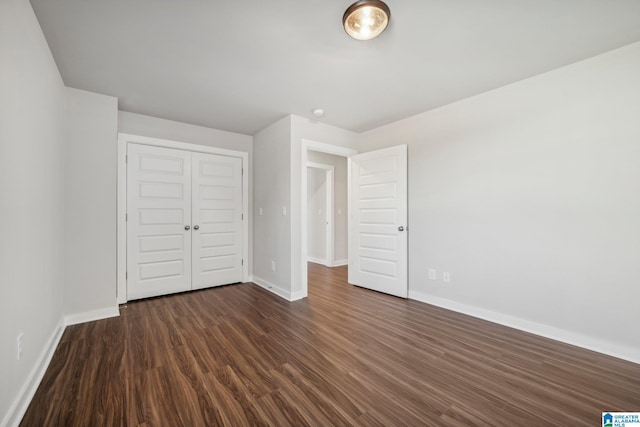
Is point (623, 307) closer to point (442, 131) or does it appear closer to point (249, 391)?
point (442, 131)

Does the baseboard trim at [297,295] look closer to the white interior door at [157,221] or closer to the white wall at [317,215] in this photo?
the white interior door at [157,221]

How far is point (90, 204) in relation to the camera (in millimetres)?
2738

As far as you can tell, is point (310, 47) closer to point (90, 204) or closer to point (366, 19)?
point (366, 19)

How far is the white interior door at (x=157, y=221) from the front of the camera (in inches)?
131

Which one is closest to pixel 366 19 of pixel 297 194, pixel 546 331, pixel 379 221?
pixel 297 194

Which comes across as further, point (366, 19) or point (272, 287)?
point (272, 287)

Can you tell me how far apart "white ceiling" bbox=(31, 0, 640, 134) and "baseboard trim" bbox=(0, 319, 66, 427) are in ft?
7.68

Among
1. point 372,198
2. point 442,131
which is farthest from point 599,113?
point 372,198

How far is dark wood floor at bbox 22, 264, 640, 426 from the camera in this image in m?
1.45

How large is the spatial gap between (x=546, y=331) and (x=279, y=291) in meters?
2.91

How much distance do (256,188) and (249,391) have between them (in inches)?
120

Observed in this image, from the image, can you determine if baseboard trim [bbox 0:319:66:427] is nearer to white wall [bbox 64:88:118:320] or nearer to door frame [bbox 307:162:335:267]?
white wall [bbox 64:88:118:320]

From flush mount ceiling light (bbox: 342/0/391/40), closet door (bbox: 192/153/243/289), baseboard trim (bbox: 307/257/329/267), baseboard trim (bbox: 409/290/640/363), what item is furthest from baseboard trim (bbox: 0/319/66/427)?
baseboard trim (bbox: 307/257/329/267)

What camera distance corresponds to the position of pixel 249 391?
1.63 meters
